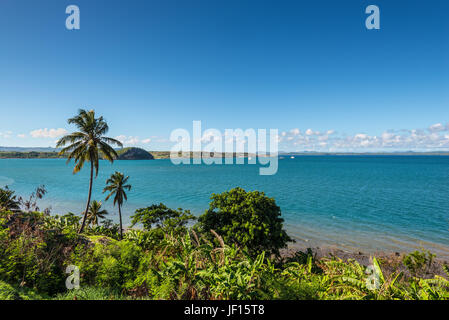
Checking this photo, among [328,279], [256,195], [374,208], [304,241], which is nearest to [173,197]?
[304,241]

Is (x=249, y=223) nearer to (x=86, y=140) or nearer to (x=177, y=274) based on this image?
(x=177, y=274)

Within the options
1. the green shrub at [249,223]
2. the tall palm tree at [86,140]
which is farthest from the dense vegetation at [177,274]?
the tall palm tree at [86,140]

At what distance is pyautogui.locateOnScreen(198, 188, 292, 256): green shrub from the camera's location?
14.1 metres

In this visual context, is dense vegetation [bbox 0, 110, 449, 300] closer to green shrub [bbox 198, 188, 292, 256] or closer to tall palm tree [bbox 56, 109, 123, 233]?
green shrub [bbox 198, 188, 292, 256]

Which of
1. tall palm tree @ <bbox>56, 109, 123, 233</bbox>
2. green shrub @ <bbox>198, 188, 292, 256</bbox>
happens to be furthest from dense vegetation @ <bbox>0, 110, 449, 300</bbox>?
tall palm tree @ <bbox>56, 109, 123, 233</bbox>

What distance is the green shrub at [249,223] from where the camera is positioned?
14.1 metres

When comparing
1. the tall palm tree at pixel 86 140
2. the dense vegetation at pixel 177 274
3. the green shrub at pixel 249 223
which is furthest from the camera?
the tall palm tree at pixel 86 140

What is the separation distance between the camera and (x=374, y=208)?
3738 cm

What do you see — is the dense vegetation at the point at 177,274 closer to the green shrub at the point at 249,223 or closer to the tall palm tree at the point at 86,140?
the green shrub at the point at 249,223

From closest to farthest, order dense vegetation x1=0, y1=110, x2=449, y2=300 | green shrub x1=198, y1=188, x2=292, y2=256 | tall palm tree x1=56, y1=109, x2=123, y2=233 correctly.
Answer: dense vegetation x1=0, y1=110, x2=449, y2=300
green shrub x1=198, y1=188, x2=292, y2=256
tall palm tree x1=56, y1=109, x2=123, y2=233

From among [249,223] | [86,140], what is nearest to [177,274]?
[249,223]
